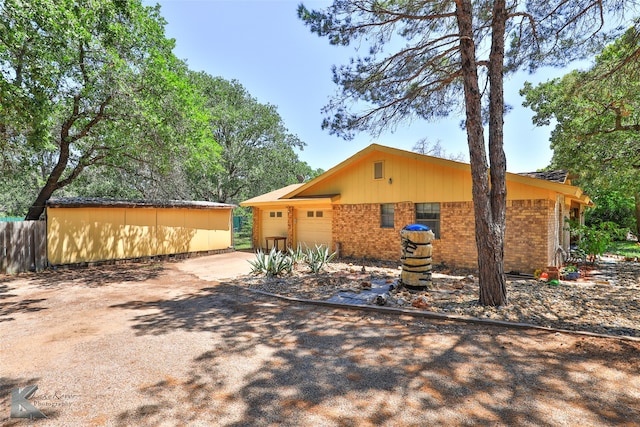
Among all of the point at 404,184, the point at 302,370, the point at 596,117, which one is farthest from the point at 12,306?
the point at 596,117

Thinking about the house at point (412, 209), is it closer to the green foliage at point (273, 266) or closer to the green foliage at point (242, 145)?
the green foliage at point (273, 266)

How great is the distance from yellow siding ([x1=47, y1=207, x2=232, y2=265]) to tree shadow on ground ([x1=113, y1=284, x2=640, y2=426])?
8295 millimetres

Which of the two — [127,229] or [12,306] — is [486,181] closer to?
[12,306]

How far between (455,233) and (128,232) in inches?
492

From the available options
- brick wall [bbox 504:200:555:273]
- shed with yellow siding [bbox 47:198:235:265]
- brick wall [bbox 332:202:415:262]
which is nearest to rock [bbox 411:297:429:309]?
brick wall [bbox 504:200:555:273]

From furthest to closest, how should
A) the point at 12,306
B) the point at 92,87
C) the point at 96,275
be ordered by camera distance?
the point at 96,275 → the point at 92,87 → the point at 12,306

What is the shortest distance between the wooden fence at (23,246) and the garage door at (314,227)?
9.44 metres

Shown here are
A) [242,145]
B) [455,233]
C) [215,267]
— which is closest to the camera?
[455,233]

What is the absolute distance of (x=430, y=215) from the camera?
10.8 metres

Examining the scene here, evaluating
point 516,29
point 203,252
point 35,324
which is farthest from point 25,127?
point 516,29

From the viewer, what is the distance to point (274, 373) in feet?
11.2

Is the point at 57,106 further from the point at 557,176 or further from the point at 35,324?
the point at 557,176

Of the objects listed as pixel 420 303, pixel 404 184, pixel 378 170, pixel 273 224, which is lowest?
pixel 420 303

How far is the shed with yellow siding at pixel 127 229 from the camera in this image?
34.7ft
